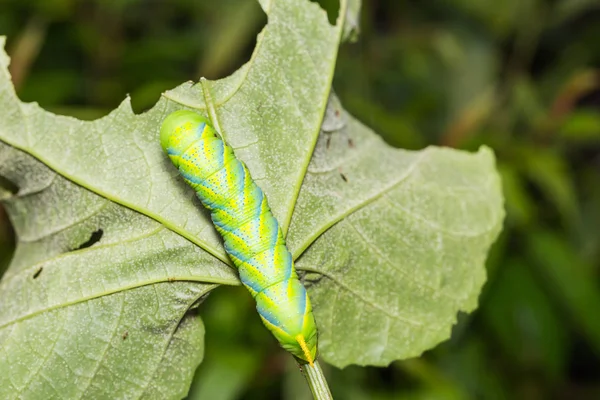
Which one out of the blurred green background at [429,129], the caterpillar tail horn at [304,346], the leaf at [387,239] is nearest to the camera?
the caterpillar tail horn at [304,346]

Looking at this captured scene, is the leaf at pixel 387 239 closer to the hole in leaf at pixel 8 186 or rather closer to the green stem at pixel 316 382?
the green stem at pixel 316 382

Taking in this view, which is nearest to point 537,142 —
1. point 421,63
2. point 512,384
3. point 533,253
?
point 533,253

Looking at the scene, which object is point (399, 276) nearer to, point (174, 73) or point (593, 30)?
point (174, 73)

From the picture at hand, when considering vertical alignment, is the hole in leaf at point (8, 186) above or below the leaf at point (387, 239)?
above

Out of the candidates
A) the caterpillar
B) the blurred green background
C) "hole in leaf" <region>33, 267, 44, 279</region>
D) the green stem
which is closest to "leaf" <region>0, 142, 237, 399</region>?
"hole in leaf" <region>33, 267, 44, 279</region>

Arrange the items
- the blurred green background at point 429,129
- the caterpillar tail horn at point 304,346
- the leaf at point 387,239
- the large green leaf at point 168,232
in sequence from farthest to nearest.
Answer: the blurred green background at point 429,129 → the leaf at point 387,239 → the large green leaf at point 168,232 → the caterpillar tail horn at point 304,346

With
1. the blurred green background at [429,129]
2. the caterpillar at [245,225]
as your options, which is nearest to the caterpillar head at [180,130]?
the caterpillar at [245,225]
